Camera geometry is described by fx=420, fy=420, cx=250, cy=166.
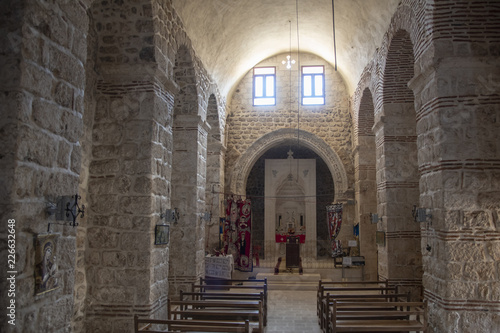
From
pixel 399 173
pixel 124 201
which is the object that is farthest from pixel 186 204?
pixel 399 173

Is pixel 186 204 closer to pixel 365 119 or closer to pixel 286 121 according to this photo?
pixel 365 119

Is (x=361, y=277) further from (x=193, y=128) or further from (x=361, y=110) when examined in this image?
(x=193, y=128)

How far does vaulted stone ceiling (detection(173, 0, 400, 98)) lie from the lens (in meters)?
7.95

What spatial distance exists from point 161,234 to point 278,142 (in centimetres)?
811

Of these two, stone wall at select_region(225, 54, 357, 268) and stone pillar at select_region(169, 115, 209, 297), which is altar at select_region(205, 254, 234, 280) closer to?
stone pillar at select_region(169, 115, 209, 297)

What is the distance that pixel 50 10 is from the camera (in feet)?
10.6

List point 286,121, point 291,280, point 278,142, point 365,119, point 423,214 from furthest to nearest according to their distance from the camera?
point 278,142 → point 286,121 → point 365,119 → point 291,280 → point 423,214

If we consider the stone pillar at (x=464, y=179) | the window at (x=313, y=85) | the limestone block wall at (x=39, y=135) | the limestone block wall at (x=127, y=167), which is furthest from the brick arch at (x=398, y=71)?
the limestone block wall at (x=39, y=135)

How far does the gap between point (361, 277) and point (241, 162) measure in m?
4.98

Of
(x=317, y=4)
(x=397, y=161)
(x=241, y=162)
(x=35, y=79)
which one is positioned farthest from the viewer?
(x=241, y=162)

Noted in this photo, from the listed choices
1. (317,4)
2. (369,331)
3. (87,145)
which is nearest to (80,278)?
(87,145)

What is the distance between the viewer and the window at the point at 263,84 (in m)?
13.7

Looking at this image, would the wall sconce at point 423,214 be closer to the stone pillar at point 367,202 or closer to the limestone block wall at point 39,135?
the limestone block wall at point 39,135

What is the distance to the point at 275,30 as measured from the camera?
1123 cm
